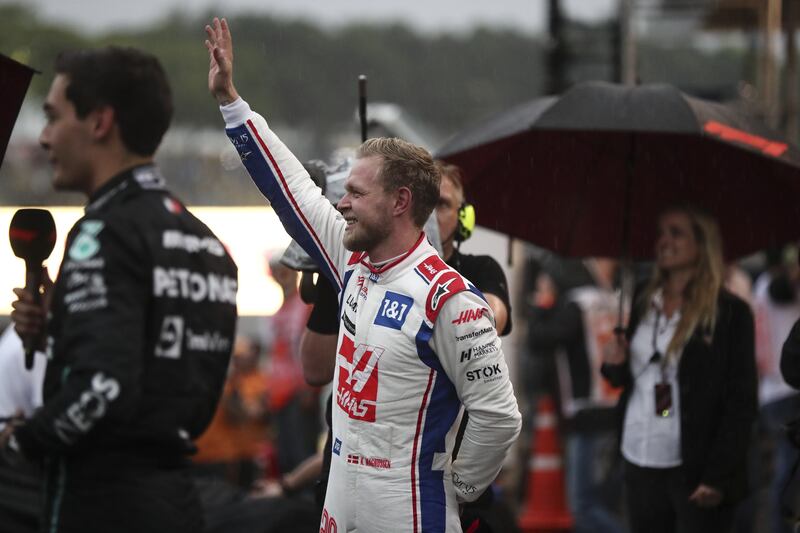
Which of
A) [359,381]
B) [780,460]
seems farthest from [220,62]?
[780,460]

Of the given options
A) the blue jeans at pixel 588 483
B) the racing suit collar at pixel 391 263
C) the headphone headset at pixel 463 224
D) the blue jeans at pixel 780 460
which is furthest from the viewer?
the blue jeans at pixel 588 483

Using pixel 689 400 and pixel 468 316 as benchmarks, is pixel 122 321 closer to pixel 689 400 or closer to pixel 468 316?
pixel 468 316

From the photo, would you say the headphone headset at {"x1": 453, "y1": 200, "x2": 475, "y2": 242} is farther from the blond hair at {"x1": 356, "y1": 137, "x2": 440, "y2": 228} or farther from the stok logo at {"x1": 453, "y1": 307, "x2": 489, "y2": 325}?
the stok logo at {"x1": 453, "y1": 307, "x2": 489, "y2": 325}

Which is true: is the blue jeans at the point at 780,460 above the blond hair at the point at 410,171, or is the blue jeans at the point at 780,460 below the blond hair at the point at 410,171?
below

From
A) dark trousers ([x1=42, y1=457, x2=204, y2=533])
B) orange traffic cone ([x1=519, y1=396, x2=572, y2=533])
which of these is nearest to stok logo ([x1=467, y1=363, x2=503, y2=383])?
dark trousers ([x1=42, y1=457, x2=204, y2=533])

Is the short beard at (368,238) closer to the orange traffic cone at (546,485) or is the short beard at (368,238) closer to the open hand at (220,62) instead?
the open hand at (220,62)

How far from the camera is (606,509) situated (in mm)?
9039

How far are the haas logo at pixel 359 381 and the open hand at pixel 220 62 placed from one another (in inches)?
33.4

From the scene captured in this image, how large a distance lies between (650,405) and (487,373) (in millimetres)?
1917

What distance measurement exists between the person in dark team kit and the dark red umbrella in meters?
0.69

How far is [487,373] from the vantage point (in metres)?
3.56

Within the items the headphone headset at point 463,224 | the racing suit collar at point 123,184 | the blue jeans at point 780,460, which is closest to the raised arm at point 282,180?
the racing suit collar at point 123,184

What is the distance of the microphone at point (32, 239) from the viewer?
3691 mm

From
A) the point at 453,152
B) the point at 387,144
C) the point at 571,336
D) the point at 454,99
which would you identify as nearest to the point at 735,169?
the point at 453,152
